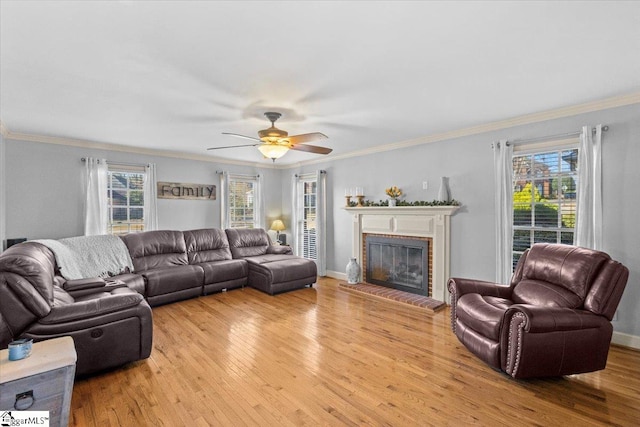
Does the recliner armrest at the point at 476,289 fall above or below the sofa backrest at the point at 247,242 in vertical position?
below

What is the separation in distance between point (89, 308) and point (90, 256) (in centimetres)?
215

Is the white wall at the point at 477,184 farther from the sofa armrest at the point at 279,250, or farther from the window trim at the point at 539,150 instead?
the sofa armrest at the point at 279,250

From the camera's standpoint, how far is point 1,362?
179 centimetres

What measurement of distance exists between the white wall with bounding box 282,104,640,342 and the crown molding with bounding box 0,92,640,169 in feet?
0.23

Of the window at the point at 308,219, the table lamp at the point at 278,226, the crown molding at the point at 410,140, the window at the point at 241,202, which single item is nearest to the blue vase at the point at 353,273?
the window at the point at 308,219

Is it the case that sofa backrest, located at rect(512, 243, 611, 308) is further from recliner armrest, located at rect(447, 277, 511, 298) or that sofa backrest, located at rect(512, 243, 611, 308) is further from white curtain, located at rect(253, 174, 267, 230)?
white curtain, located at rect(253, 174, 267, 230)

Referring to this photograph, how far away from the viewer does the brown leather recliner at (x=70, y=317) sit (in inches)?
88.4

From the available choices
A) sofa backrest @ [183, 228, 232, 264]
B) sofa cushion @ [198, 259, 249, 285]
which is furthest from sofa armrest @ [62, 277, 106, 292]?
sofa backrest @ [183, 228, 232, 264]

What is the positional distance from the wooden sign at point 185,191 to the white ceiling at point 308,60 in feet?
7.02

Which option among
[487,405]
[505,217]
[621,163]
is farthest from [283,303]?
[621,163]

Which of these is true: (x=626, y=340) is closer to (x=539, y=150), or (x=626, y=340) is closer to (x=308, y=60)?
(x=539, y=150)

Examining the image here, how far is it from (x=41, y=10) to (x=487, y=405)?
3855 mm

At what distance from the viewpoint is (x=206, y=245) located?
5.81 m

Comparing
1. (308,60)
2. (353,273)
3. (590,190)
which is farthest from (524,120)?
(353,273)
